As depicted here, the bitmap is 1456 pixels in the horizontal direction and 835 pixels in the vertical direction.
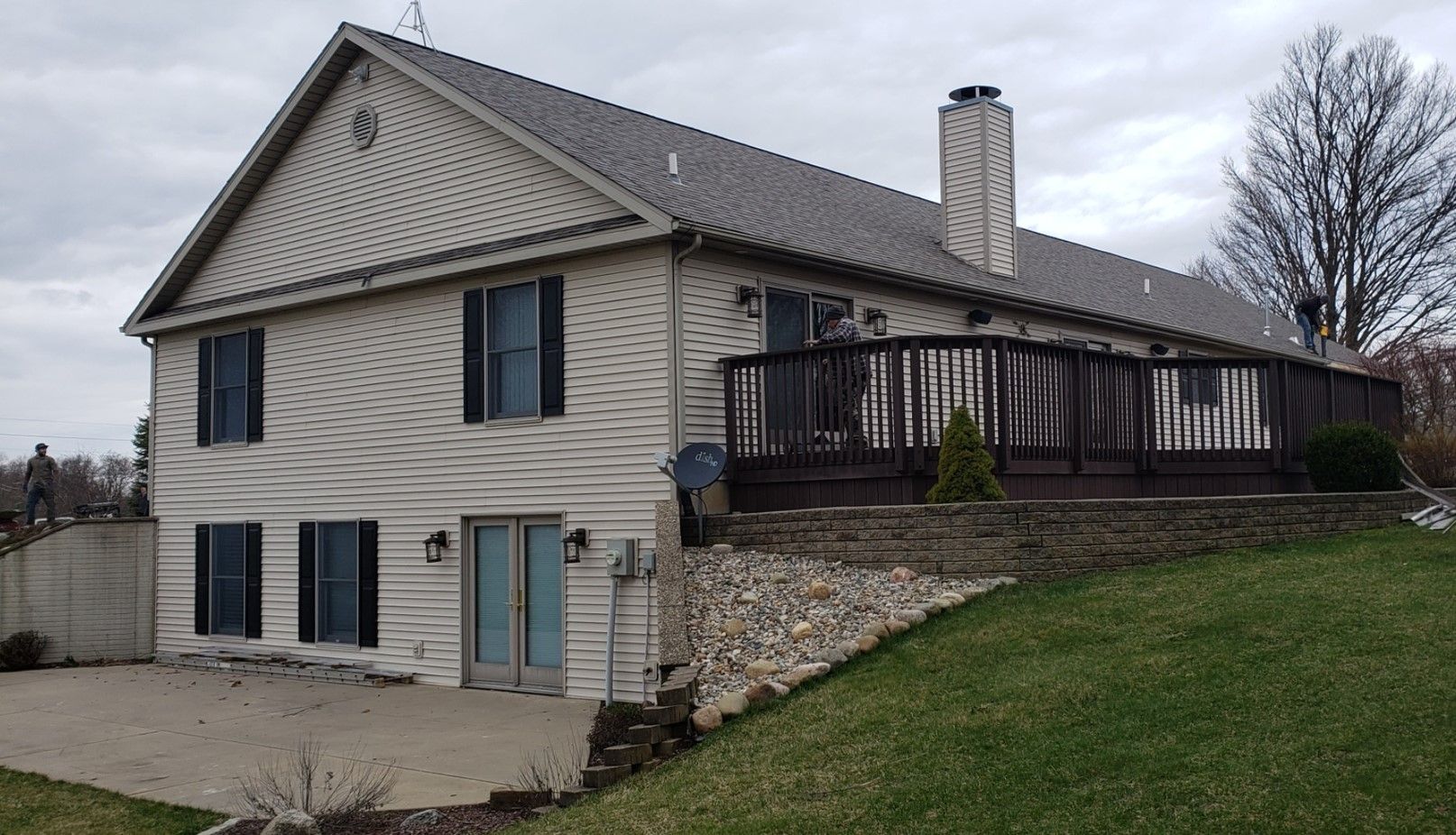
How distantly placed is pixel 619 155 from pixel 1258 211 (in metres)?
28.9

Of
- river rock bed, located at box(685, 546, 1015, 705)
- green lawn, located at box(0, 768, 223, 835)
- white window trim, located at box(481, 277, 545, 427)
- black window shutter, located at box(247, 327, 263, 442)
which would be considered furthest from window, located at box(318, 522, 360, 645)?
green lawn, located at box(0, 768, 223, 835)

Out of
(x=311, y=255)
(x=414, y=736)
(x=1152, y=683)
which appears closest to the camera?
(x=1152, y=683)

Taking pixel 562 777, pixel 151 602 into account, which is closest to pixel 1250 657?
pixel 562 777

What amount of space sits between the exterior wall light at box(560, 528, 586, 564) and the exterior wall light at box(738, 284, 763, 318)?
2.70 meters

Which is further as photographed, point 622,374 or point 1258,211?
point 1258,211

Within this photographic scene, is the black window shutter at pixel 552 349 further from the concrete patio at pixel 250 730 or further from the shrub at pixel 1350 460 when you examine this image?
the shrub at pixel 1350 460

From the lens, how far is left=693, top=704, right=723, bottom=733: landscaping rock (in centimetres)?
843

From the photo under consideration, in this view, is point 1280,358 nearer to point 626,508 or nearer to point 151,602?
point 626,508

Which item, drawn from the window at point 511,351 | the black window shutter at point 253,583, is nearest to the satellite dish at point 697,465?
the window at point 511,351

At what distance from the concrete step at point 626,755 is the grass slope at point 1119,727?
0.22 m

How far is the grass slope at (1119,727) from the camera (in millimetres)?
5855

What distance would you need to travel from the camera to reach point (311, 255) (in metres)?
15.6

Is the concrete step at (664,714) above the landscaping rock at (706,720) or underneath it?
above

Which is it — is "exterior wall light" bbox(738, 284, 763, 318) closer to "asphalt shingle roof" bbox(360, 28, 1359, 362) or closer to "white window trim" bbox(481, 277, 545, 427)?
"asphalt shingle roof" bbox(360, 28, 1359, 362)
